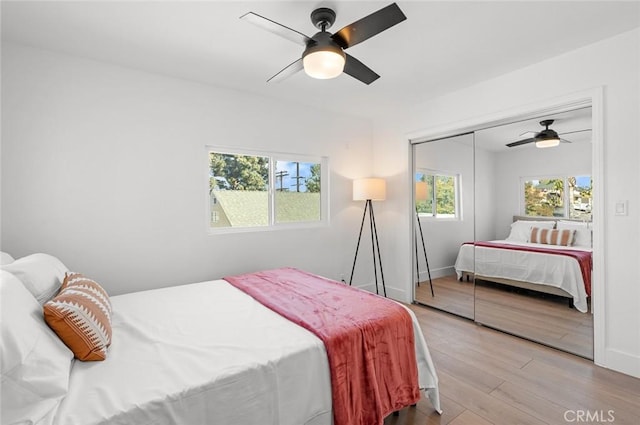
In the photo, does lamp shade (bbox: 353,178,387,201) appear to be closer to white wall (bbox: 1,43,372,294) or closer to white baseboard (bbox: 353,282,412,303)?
white wall (bbox: 1,43,372,294)

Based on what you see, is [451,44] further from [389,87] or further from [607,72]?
[607,72]

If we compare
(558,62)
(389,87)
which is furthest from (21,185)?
(558,62)

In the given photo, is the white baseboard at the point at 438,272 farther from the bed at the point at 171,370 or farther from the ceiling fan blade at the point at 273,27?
the ceiling fan blade at the point at 273,27

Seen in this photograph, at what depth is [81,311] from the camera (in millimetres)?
1414

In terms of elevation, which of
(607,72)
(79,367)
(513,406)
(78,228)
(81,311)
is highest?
(607,72)

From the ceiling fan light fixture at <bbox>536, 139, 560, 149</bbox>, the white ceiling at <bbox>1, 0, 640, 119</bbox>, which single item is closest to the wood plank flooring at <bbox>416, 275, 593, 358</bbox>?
the ceiling fan light fixture at <bbox>536, 139, 560, 149</bbox>

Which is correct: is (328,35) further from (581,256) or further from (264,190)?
(581,256)

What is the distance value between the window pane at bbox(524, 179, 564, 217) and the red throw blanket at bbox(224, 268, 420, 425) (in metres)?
1.96

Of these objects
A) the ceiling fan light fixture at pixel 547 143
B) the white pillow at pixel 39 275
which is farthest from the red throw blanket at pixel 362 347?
the ceiling fan light fixture at pixel 547 143

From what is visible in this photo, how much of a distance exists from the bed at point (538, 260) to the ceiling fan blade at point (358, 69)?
6.89 ft

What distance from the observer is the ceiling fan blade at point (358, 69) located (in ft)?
7.04

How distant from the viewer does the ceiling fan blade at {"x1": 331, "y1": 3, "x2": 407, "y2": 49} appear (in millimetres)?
1625

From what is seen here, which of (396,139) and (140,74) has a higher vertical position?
(140,74)

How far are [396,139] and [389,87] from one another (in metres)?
0.96
